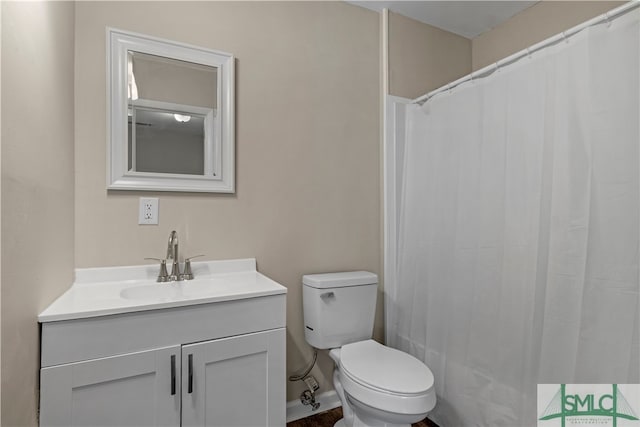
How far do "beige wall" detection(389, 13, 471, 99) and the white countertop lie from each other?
1436 mm

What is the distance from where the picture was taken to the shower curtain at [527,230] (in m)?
1.14

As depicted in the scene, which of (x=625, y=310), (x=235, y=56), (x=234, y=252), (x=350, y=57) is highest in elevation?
(x=350, y=57)

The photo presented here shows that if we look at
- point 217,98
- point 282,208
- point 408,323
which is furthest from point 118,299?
point 408,323

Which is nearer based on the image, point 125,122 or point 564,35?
point 564,35

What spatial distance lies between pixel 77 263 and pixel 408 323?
168 centimetres

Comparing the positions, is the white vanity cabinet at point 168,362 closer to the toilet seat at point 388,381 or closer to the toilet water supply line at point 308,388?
the toilet seat at point 388,381

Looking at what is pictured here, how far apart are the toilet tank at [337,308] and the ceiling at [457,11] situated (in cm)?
166

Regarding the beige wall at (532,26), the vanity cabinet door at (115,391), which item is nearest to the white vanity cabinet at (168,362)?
the vanity cabinet door at (115,391)

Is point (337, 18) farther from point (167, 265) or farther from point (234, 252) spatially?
point (167, 265)

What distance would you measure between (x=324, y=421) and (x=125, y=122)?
5.81ft

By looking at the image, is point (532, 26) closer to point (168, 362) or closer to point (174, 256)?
point (174, 256)

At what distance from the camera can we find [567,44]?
1.28 m

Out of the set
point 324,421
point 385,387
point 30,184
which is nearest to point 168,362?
point 30,184

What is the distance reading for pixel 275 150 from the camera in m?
1.79
